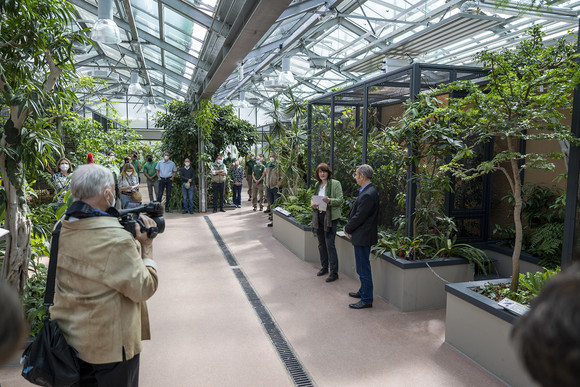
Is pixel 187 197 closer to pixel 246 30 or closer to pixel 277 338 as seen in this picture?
pixel 246 30

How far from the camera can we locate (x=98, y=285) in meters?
1.71

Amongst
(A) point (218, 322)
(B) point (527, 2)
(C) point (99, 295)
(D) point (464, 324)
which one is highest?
(B) point (527, 2)

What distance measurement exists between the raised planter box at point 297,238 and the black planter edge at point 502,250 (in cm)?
221

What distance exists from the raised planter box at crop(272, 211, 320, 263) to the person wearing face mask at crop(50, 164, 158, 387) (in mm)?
4398

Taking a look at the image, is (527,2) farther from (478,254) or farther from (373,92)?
(373,92)

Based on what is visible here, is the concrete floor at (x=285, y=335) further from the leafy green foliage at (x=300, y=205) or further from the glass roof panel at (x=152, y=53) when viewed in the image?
the glass roof panel at (x=152, y=53)

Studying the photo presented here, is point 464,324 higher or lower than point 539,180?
lower

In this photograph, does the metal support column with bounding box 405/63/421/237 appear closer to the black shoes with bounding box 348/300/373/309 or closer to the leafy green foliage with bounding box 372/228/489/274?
the leafy green foliage with bounding box 372/228/489/274

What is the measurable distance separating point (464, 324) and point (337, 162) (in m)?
3.79

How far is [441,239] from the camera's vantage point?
4512mm

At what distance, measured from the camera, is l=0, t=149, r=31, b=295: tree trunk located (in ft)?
9.97

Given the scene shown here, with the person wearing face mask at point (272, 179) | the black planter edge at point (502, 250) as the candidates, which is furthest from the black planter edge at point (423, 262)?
the person wearing face mask at point (272, 179)

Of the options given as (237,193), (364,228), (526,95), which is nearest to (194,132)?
(237,193)

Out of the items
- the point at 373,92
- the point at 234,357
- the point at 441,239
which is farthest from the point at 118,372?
the point at 373,92
